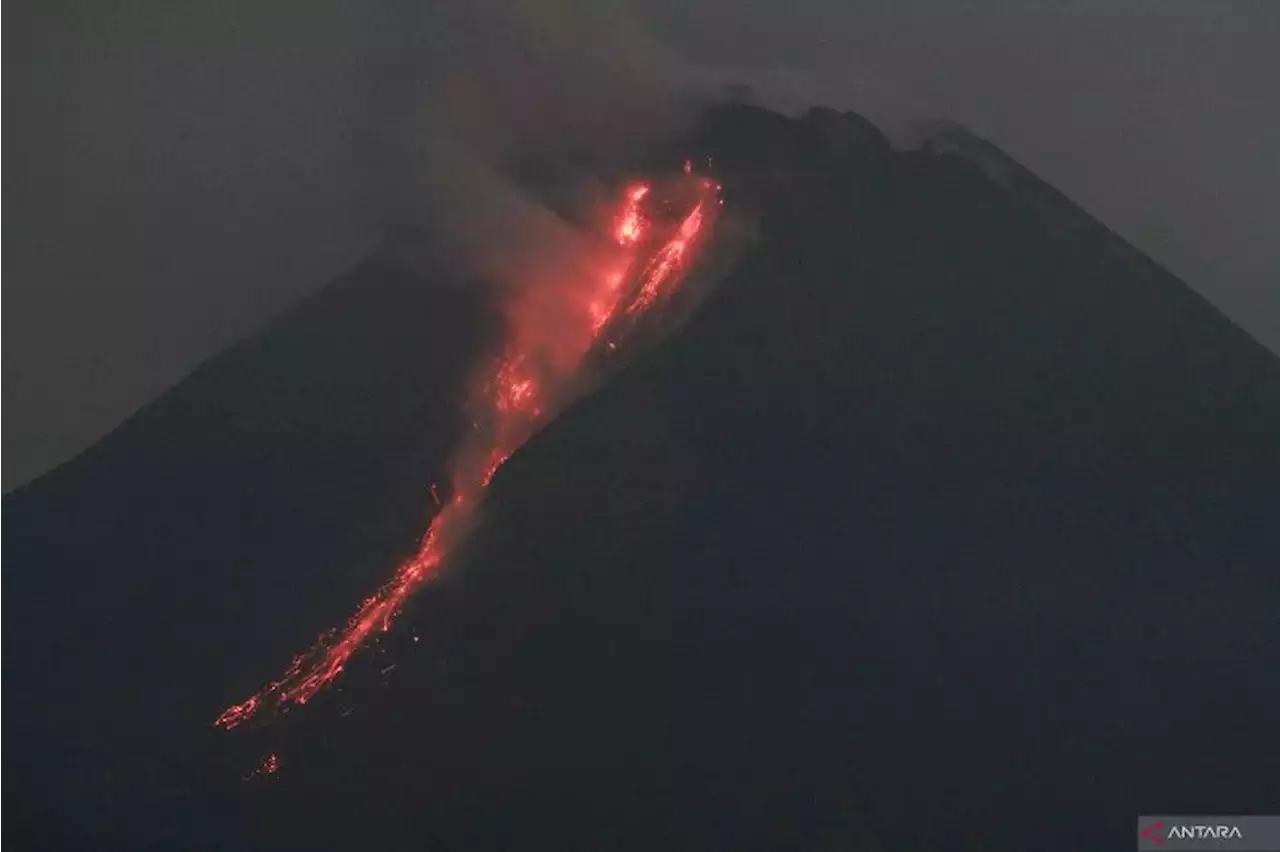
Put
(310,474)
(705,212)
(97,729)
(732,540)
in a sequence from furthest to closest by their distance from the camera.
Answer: (705,212), (310,474), (732,540), (97,729)

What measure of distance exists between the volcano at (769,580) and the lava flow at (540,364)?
1.24 ft

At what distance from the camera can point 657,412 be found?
17656 millimetres

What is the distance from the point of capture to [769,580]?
16516 mm

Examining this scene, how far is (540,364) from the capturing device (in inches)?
741

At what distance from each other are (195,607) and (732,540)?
268 inches

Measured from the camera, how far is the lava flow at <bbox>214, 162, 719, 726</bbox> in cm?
1641

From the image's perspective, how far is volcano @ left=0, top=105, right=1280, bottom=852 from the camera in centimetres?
1423

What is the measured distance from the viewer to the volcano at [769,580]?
46.7 feet

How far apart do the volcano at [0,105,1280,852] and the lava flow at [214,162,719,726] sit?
0.38 metres

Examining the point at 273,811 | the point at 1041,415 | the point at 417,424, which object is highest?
the point at 1041,415

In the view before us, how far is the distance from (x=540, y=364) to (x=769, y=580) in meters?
4.55

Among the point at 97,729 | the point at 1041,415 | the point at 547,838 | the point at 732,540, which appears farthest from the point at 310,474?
the point at 1041,415

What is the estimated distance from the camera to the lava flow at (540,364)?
646 inches

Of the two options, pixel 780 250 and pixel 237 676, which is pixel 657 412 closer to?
pixel 780 250
